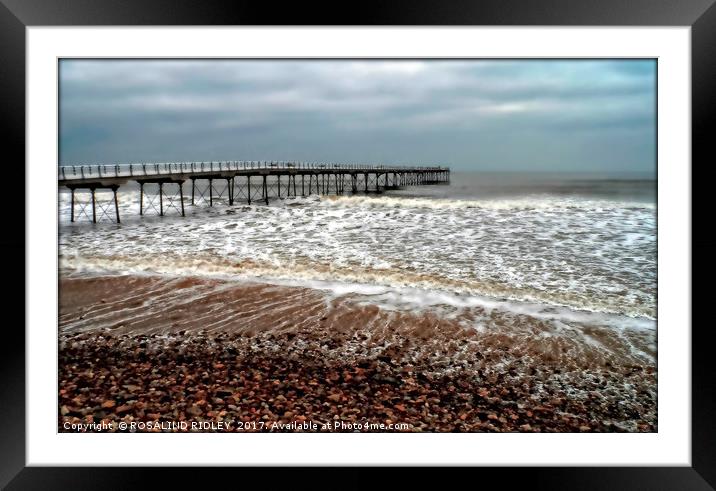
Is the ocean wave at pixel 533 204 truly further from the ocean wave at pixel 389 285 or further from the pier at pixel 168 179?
the ocean wave at pixel 389 285

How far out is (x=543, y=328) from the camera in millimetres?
5133

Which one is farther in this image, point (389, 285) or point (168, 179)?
point (168, 179)

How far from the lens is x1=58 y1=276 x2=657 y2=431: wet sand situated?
3551 mm

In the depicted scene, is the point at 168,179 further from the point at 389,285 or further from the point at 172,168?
the point at 389,285

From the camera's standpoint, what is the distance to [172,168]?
14.8 m

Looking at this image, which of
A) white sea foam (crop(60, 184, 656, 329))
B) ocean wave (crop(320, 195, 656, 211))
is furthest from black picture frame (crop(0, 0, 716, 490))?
ocean wave (crop(320, 195, 656, 211))

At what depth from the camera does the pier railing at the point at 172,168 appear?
9898 millimetres

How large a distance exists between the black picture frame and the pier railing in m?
1.38
